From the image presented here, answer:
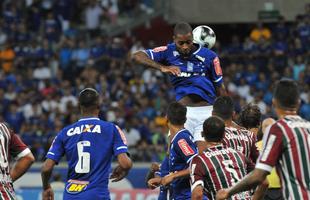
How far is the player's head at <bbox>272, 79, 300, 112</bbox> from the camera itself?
Result: 26.0 feet

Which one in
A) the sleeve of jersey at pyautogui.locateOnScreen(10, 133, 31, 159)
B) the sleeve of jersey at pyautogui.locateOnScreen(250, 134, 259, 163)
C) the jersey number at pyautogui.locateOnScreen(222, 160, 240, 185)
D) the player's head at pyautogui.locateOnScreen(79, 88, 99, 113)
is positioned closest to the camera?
the jersey number at pyautogui.locateOnScreen(222, 160, 240, 185)

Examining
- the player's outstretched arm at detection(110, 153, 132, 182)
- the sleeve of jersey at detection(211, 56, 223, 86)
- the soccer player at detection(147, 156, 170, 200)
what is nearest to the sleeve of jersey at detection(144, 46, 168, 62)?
the sleeve of jersey at detection(211, 56, 223, 86)

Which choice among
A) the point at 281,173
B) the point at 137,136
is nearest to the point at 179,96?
the point at 281,173

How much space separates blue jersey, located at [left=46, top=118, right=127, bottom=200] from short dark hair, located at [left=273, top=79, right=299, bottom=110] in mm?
2485

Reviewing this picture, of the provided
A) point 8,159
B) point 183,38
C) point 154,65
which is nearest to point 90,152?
point 8,159

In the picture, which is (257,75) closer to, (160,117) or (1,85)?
(160,117)

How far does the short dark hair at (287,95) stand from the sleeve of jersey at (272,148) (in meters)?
0.25

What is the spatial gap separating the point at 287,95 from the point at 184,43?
11.8 ft

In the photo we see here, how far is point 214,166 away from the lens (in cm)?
902

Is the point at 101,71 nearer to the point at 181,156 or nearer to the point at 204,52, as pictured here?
the point at 204,52

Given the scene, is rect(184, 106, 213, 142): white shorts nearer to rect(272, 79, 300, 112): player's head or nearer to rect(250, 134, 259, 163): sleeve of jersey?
rect(250, 134, 259, 163): sleeve of jersey

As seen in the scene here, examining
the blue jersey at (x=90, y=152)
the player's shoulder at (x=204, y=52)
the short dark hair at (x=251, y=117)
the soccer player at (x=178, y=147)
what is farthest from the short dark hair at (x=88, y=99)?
the short dark hair at (x=251, y=117)

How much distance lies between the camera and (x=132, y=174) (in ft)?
68.9

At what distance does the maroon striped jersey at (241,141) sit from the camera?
9.84m
